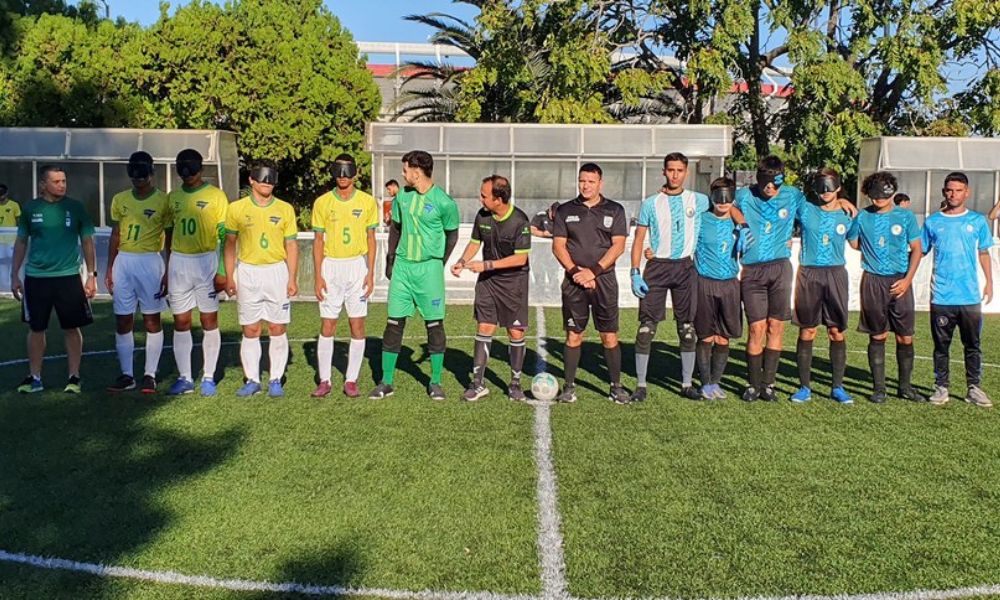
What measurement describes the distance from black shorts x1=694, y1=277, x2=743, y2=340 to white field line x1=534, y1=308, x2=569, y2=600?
175cm

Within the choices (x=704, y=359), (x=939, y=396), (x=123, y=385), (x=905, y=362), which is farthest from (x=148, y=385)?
(x=939, y=396)

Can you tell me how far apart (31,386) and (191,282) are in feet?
6.04

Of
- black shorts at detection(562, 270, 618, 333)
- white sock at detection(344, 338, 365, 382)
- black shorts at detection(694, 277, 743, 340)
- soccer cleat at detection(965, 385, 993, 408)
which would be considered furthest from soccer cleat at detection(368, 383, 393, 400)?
soccer cleat at detection(965, 385, 993, 408)

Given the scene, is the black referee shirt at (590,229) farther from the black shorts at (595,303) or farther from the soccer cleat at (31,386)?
the soccer cleat at (31,386)

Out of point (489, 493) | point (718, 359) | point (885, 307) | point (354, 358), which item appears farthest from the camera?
point (718, 359)

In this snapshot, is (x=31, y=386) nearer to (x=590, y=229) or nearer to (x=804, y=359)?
(x=590, y=229)

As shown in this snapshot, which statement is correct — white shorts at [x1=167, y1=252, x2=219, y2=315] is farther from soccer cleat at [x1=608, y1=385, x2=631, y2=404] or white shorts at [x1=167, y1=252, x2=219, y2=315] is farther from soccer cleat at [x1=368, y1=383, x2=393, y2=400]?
soccer cleat at [x1=608, y1=385, x2=631, y2=404]

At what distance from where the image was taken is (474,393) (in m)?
7.79

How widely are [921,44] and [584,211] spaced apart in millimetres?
15657

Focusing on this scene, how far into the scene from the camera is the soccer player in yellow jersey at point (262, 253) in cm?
740

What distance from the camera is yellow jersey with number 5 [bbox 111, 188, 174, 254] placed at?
7531 millimetres

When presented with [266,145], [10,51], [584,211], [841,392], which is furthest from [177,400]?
[10,51]

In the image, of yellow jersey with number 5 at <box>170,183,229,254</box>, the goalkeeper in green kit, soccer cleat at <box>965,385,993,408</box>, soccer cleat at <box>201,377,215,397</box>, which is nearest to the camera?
the goalkeeper in green kit

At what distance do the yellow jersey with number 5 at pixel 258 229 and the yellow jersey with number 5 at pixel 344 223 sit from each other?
292 millimetres
